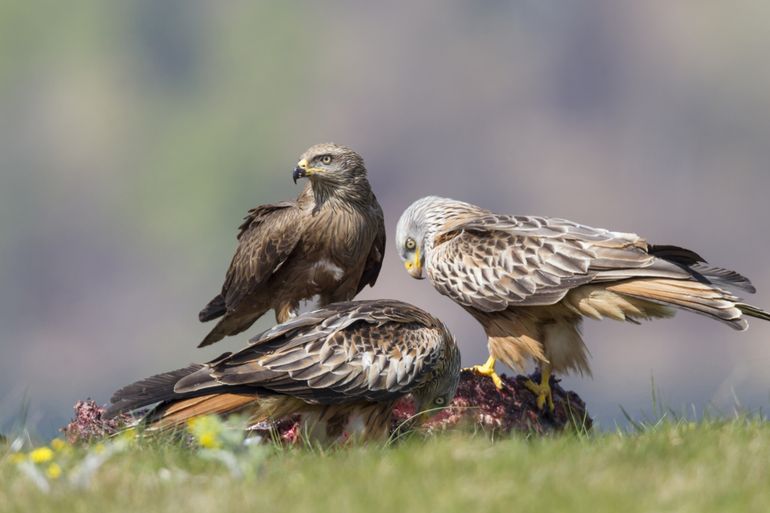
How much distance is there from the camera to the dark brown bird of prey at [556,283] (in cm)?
866

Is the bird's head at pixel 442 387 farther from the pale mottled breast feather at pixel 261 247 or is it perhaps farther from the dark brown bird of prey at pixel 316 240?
the pale mottled breast feather at pixel 261 247

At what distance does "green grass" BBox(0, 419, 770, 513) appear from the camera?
4.72 meters

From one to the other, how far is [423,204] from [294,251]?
5.34ft

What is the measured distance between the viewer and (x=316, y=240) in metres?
10.8

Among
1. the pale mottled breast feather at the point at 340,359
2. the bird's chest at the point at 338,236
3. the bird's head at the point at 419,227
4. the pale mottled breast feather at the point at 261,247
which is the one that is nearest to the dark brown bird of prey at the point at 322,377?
the pale mottled breast feather at the point at 340,359

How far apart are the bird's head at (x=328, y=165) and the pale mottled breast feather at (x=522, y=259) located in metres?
1.66

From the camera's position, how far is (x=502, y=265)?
9.17 m

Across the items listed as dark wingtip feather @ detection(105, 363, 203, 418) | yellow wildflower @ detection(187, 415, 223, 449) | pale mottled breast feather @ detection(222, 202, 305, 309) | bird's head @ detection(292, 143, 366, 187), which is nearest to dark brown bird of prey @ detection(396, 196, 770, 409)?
bird's head @ detection(292, 143, 366, 187)

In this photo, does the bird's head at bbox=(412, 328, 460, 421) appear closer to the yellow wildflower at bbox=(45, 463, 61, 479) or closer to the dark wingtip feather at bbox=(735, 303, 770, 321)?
the dark wingtip feather at bbox=(735, 303, 770, 321)

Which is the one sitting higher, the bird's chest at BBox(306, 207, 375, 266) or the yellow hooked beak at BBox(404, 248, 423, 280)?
the bird's chest at BBox(306, 207, 375, 266)

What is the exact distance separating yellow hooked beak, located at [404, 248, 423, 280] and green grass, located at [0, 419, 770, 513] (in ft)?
13.2

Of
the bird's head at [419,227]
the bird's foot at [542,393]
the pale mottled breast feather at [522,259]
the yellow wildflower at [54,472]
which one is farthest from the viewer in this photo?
the bird's head at [419,227]

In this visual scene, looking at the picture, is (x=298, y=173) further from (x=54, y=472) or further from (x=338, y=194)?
(x=54, y=472)

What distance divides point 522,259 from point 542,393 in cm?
129
